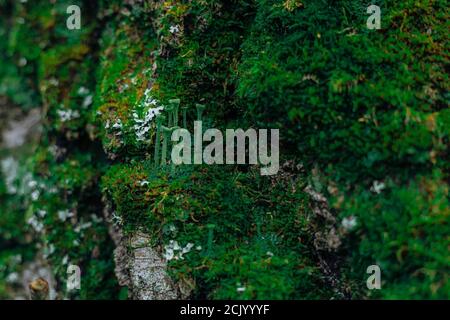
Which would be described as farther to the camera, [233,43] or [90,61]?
[90,61]

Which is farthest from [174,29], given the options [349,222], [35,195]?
[35,195]

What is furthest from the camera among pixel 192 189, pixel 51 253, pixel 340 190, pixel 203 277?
pixel 51 253

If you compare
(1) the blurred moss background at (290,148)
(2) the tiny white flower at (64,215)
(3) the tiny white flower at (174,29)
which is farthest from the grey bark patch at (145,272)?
(3) the tiny white flower at (174,29)

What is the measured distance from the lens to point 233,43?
11.0 ft

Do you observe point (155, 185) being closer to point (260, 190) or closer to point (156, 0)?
point (260, 190)

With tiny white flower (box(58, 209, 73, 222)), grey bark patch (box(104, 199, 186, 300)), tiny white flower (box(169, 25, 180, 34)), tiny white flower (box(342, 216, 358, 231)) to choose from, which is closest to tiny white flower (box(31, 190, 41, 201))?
tiny white flower (box(58, 209, 73, 222))

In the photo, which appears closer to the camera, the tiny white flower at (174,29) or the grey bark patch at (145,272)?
the grey bark patch at (145,272)

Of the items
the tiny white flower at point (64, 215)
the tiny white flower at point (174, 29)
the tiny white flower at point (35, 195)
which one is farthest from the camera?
the tiny white flower at point (35, 195)

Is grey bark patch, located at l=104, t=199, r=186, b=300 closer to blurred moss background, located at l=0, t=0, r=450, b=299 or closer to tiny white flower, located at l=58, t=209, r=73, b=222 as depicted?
blurred moss background, located at l=0, t=0, r=450, b=299

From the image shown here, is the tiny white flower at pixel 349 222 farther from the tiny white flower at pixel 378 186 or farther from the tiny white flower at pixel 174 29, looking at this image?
the tiny white flower at pixel 174 29

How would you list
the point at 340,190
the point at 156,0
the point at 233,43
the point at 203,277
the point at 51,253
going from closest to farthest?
the point at 340,190 → the point at 203,277 → the point at 233,43 → the point at 156,0 → the point at 51,253

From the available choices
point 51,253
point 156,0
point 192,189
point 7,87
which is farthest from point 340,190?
point 7,87

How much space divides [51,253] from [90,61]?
72.4 inches

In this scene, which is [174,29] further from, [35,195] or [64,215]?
[35,195]
